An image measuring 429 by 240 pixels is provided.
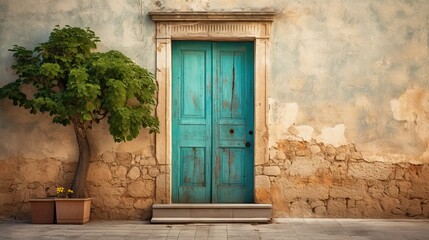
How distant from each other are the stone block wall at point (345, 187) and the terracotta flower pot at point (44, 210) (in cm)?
268

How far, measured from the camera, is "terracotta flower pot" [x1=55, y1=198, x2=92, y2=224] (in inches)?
324

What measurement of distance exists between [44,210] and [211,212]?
2.11 metres

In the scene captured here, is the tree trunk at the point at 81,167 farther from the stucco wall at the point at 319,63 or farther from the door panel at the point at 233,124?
the door panel at the point at 233,124

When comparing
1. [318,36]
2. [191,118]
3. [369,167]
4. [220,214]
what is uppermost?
[318,36]

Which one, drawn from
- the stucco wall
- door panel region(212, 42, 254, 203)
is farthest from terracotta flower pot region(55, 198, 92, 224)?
door panel region(212, 42, 254, 203)

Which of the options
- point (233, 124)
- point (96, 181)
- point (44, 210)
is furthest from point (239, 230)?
point (44, 210)

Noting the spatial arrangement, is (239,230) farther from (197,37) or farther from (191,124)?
(197,37)

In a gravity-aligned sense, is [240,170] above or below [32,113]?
below

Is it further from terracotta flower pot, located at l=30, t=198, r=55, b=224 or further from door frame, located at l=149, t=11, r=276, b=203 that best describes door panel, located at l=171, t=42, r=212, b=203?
terracotta flower pot, located at l=30, t=198, r=55, b=224

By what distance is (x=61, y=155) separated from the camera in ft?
28.7

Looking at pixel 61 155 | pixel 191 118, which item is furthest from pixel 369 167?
pixel 61 155

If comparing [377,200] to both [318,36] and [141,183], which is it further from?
[141,183]

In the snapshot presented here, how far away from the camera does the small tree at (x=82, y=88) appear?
7957mm

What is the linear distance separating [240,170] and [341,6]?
257cm
